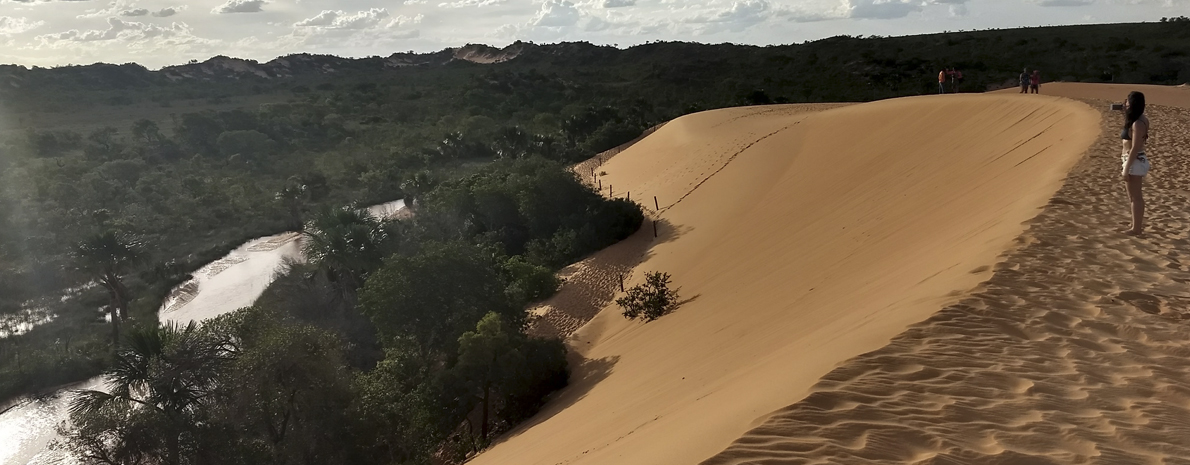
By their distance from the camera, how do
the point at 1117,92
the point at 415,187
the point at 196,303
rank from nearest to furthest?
the point at 196,303 → the point at 1117,92 → the point at 415,187

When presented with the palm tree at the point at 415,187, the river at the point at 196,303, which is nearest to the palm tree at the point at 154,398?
the river at the point at 196,303

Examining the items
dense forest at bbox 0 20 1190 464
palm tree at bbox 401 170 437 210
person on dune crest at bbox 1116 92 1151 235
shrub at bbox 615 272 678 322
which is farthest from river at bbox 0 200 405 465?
person on dune crest at bbox 1116 92 1151 235

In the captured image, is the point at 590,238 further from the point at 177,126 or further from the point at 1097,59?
the point at 177,126

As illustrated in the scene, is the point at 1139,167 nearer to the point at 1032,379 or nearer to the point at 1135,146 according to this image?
the point at 1135,146

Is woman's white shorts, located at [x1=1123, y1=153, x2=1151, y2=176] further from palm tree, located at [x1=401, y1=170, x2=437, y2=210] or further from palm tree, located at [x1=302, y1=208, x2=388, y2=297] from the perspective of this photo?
palm tree, located at [x1=401, y1=170, x2=437, y2=210]

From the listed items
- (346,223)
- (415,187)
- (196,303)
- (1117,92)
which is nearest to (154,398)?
(346,223)

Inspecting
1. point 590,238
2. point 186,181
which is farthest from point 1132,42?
point 186,181

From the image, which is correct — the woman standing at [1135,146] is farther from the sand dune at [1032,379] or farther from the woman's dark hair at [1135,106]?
the sand dune at [1032,379]
